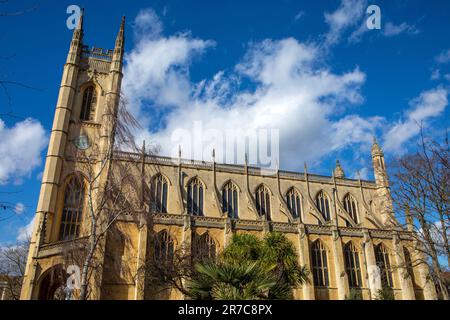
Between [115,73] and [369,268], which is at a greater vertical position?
[115,73]

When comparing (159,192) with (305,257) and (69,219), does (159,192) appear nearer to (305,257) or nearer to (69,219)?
(69,219)

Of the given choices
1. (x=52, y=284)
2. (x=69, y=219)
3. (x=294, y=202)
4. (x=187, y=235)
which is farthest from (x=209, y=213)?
(x=52, y=284)

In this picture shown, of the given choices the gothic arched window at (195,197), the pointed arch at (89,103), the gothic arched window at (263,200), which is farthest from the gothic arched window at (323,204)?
the pointed arch at (89,103)

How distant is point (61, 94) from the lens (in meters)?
Result: 34.3

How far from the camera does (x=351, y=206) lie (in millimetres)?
41812

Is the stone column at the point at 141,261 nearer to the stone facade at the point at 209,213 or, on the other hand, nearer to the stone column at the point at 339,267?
the stone facade at the point at 209,213

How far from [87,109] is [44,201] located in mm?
10712

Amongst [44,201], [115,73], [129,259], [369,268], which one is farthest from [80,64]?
[369,268]

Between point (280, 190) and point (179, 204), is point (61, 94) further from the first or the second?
point (280, 190)

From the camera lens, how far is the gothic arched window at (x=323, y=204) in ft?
132

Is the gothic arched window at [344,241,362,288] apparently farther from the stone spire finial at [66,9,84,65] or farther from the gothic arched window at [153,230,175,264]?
the stone spire finial at [66,9,84,65]

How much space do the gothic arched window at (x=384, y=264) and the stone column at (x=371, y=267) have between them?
0.85m

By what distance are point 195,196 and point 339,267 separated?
15.0 metres
